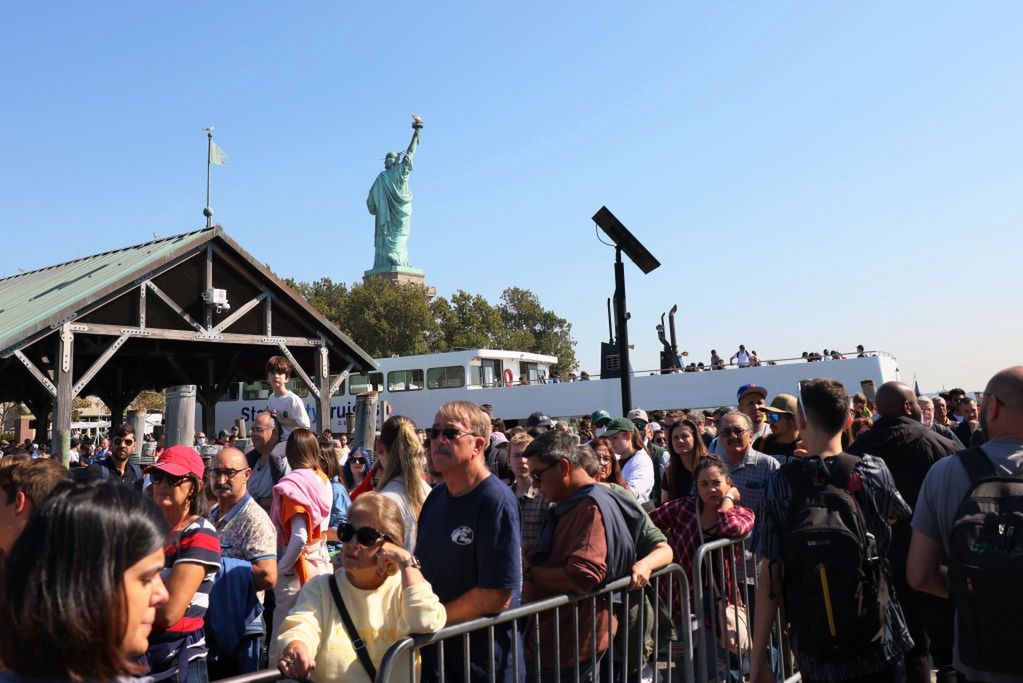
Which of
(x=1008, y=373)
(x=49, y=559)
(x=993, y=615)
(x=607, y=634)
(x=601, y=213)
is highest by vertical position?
(x=601, y=213)

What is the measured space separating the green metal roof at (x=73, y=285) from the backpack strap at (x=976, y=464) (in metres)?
15.5

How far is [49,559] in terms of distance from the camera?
62.1 inches

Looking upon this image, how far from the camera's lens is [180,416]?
27.0ft

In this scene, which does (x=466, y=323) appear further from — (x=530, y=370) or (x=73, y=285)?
(x=73, y=285)

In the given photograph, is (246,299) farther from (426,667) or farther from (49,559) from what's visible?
(49,559)

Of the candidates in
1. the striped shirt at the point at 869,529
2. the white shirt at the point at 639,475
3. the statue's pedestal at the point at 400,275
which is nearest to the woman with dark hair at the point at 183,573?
the striped shirt at the point at 869,529

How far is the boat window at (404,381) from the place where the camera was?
37656 mm

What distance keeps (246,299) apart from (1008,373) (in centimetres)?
1833

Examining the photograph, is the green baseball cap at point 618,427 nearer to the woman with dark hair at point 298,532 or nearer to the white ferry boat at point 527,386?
the woman with dark hair at point 298,532

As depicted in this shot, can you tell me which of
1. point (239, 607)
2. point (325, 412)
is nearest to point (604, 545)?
point (239, 607)

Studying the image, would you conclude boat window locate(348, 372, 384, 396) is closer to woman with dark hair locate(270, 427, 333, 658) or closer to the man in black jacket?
woman with dark hair locate(270, 427, 333, 658)

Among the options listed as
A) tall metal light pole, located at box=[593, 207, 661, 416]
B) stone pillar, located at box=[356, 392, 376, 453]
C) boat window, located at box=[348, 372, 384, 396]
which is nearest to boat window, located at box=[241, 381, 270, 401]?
boat window, located at box=[348, 372, 384, 396]

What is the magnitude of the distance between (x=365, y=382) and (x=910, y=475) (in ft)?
120

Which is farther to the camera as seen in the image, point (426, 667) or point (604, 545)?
point (604, 545)
